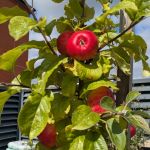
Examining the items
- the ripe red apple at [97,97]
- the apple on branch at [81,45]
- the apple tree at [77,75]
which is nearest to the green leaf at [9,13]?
the apple tree at [77,75]

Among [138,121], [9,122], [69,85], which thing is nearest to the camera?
[138,121]

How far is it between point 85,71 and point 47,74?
7cm

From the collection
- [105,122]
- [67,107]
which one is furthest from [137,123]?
[67,107]

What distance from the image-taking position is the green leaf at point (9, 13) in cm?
90

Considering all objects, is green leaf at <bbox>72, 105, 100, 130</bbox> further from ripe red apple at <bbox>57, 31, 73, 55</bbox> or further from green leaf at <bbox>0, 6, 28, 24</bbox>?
green leaf at <bbox>0, 6, 28, 24</bbox>

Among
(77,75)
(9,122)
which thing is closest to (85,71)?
(77,75)

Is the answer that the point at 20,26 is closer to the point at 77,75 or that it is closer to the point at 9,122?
the point at 77,75

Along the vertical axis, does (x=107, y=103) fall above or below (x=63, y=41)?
below

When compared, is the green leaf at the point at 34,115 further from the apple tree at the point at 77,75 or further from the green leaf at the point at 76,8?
the green leaf at the point at 76,8

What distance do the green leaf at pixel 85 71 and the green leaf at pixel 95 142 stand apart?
11cm

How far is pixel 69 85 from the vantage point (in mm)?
906

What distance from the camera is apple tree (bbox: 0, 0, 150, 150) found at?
0.84 metres

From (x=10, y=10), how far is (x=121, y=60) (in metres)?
0.25

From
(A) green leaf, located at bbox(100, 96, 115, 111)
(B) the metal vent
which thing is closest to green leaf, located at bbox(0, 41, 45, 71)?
(A) green leaf, located at bbox(100, 96, 115, 111)
